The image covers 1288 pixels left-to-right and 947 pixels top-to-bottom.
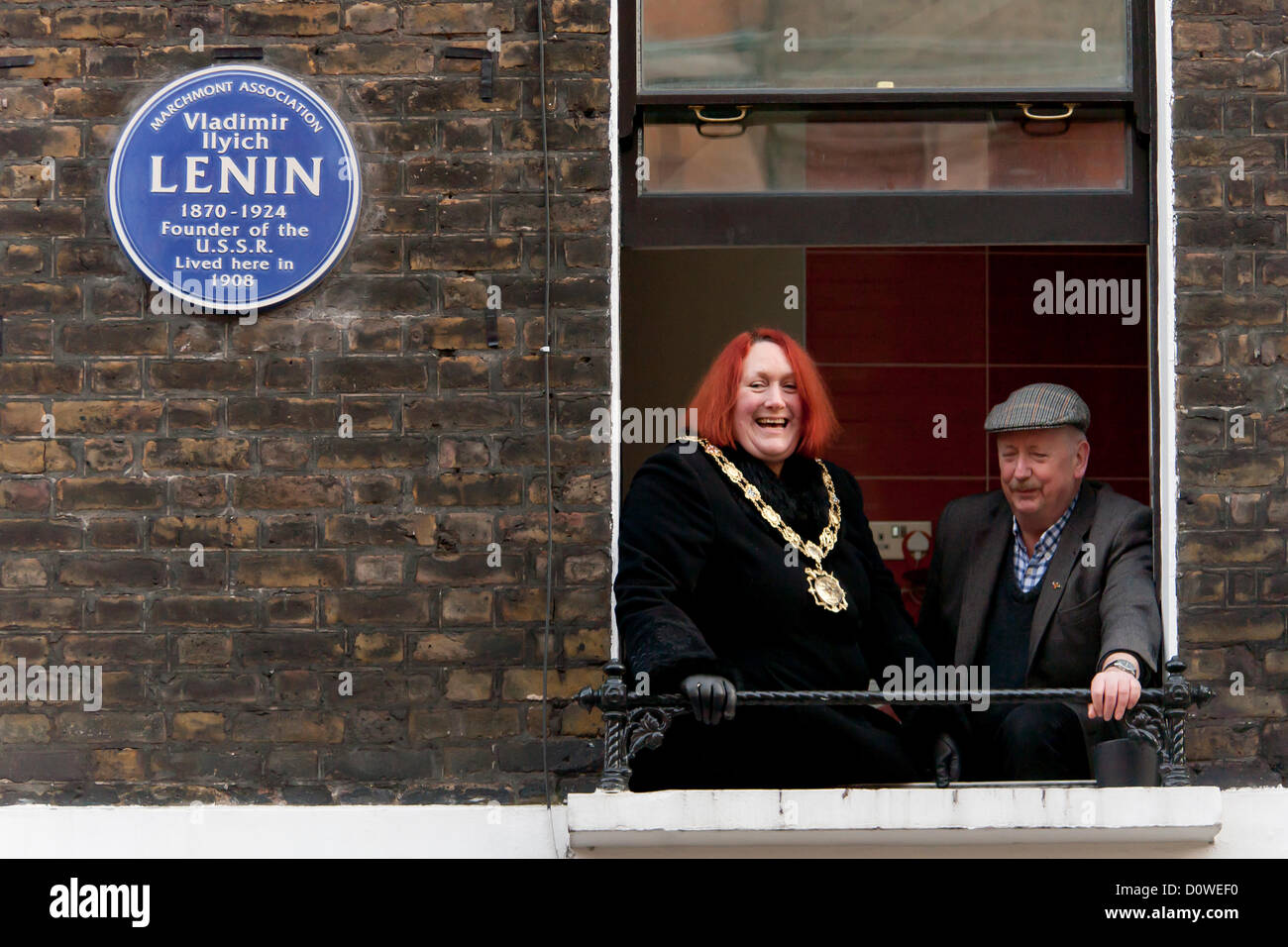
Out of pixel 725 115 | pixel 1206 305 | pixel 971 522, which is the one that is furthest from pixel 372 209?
pixel 1206 305

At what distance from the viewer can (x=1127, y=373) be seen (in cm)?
661

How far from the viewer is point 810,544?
14.8 ft

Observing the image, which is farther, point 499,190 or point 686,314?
point 686,314

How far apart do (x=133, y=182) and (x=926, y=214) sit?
227 centimetres

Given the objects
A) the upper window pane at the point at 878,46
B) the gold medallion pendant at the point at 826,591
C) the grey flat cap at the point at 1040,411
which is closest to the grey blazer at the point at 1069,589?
the grey flat cap at the point at 1040,411

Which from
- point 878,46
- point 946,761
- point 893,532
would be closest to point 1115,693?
point 946,761

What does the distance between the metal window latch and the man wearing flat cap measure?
5.69ft

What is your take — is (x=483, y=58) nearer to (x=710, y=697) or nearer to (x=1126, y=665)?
(x=710, y=697)

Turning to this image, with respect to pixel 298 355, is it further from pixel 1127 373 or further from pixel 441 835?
pixel 1127 373

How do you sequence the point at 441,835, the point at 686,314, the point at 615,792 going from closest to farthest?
the point at 615,792 < the point at 441,835 < the point at 686,314

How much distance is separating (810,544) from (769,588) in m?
0.19

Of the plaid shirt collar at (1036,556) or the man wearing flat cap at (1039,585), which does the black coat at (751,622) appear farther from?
the plaid shirt collar at (1036,556)

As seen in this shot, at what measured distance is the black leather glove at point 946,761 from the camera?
4.50 meters

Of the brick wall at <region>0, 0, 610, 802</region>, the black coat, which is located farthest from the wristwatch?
the brick wall at <region>0, 0, 610, 802</region>
